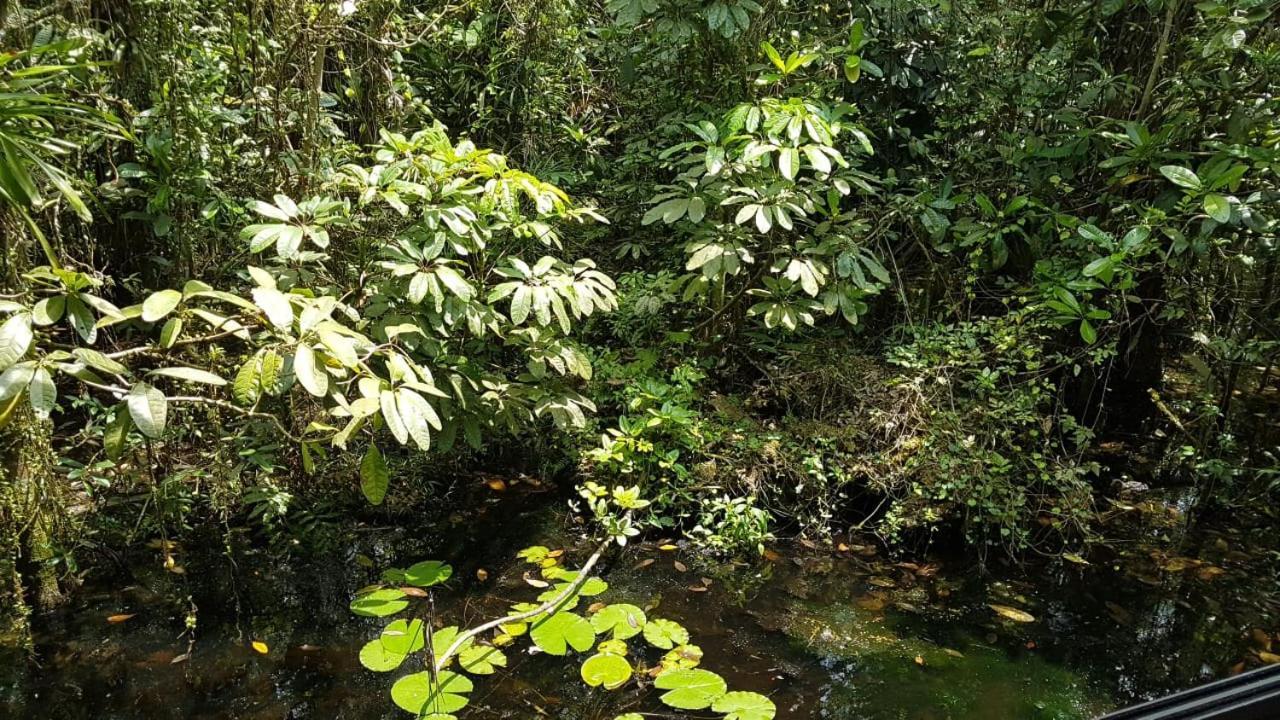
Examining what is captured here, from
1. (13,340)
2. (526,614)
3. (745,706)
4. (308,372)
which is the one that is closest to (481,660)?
(526,614)

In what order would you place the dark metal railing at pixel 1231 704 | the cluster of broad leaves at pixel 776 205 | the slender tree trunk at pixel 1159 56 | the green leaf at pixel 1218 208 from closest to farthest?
the dark metal railing at pixel 1231 704, the green leaf at pixel 1218 208, the cluster of broad leaves at pixel 776 205, the slender tree trunk at pixel 1159 56

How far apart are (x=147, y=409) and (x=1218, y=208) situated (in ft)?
9.75

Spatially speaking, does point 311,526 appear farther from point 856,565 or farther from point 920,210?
point 920,210

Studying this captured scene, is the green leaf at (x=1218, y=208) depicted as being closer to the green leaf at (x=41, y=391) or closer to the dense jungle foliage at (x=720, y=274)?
the dense jungle foliage at (x=720, y=274)

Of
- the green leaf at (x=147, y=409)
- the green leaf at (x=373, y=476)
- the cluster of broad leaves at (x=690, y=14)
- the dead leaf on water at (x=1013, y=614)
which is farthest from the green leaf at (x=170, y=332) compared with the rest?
the dead leaf on water at (x=1013, y=614)

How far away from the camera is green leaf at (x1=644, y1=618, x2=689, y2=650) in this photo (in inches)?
88.6

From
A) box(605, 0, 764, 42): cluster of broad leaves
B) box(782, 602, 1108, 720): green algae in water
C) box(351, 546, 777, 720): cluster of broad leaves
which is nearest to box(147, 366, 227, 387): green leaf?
box(351, 546, 777, 720): cluster of broad leaves

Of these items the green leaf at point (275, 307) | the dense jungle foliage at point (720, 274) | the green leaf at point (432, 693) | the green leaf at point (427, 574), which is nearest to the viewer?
the green leaf at point (275, 307)

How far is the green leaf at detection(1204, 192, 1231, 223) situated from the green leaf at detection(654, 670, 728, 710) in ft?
6.74

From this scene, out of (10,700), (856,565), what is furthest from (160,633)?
(856,565)

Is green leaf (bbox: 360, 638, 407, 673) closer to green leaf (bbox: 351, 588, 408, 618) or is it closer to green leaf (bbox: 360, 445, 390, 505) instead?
green leaf (bbox: 351, 588, 408, 618)

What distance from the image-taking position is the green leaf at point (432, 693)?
194cm

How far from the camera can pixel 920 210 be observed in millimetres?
A: 3209

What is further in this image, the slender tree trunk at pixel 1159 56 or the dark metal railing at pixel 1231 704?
the slender tree trunk at pixel 1159 56
